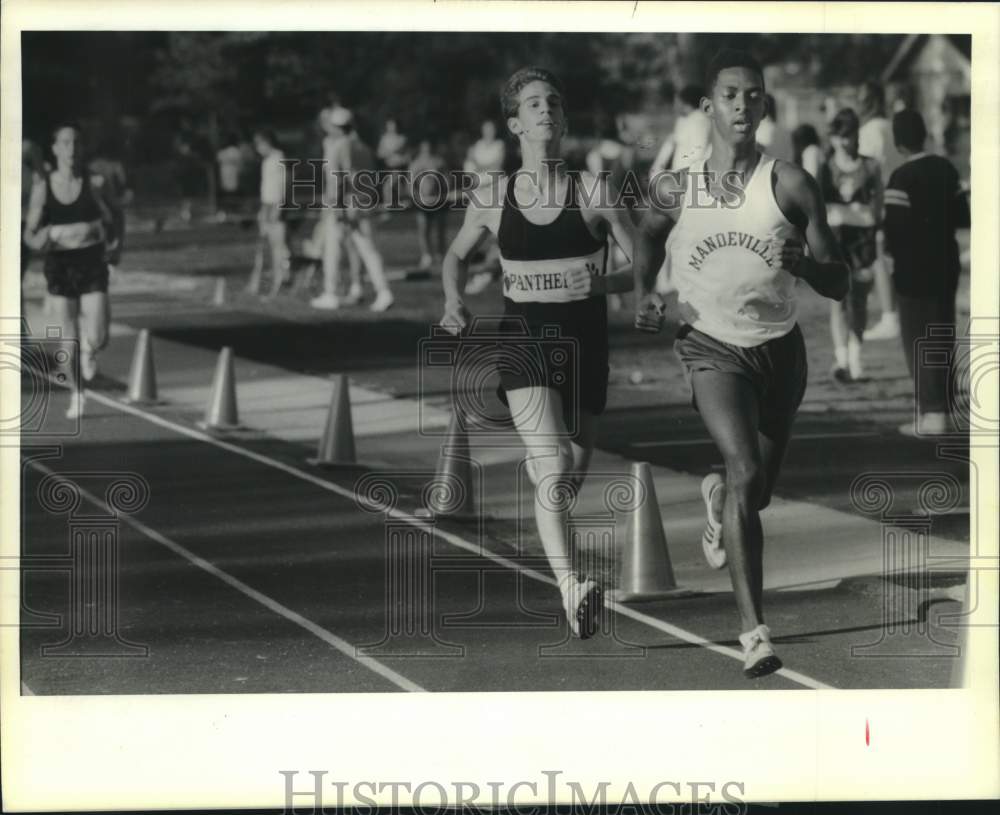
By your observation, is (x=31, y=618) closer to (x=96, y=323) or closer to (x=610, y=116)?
(x=96, y=323)

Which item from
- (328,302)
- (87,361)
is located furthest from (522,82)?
(328,302)

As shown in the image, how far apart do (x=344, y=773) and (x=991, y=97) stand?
3.51 meters

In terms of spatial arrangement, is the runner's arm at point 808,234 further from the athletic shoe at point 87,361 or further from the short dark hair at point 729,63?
the athletic shoe at point 87,361

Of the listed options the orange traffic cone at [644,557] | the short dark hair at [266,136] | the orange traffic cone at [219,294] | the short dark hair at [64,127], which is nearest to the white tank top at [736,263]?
the orange traffic cone at [644,557]

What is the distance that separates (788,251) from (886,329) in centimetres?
1040

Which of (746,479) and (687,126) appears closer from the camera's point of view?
(746,479)

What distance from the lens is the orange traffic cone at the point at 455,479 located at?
33.4ft

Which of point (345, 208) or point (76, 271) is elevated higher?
point (345, 208)

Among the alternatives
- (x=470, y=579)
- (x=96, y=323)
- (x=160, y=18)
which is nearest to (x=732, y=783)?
(x=470, y=579)

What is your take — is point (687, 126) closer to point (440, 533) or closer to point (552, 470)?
point (440, 533)

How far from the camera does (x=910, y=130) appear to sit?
470 inches

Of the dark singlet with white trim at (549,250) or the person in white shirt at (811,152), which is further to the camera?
the person in white shirt at (811,152)

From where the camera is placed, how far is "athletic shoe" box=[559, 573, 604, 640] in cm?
740

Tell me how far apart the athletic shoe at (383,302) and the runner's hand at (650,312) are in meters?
11.7
